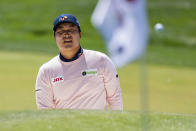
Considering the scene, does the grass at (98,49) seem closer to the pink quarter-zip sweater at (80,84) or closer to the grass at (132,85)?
the grass at (132,85)

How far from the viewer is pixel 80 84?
489 cm

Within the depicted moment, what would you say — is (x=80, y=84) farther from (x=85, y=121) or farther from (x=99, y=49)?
(x=99, y=49)

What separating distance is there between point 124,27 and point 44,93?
82.6 inches

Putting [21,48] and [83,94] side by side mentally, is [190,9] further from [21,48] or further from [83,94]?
[83,94]

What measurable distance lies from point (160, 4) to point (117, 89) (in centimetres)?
2413

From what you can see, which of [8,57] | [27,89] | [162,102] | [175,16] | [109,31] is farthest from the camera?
[175,16]

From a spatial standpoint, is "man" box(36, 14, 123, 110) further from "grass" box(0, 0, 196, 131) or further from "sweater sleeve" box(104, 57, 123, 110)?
"grass" box(0, 0, 196, 131)

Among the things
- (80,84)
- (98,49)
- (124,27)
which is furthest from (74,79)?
(98,49)

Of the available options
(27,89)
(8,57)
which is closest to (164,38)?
(8,57)

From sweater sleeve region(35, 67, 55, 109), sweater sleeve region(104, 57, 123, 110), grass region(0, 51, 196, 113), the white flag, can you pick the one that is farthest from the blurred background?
the white flag

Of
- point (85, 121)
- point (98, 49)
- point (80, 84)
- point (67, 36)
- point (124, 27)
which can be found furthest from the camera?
point (98, 49)

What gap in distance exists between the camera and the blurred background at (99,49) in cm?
994

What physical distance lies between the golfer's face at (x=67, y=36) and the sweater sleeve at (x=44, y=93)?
0.95ft

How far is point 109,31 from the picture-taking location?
9.46ft
